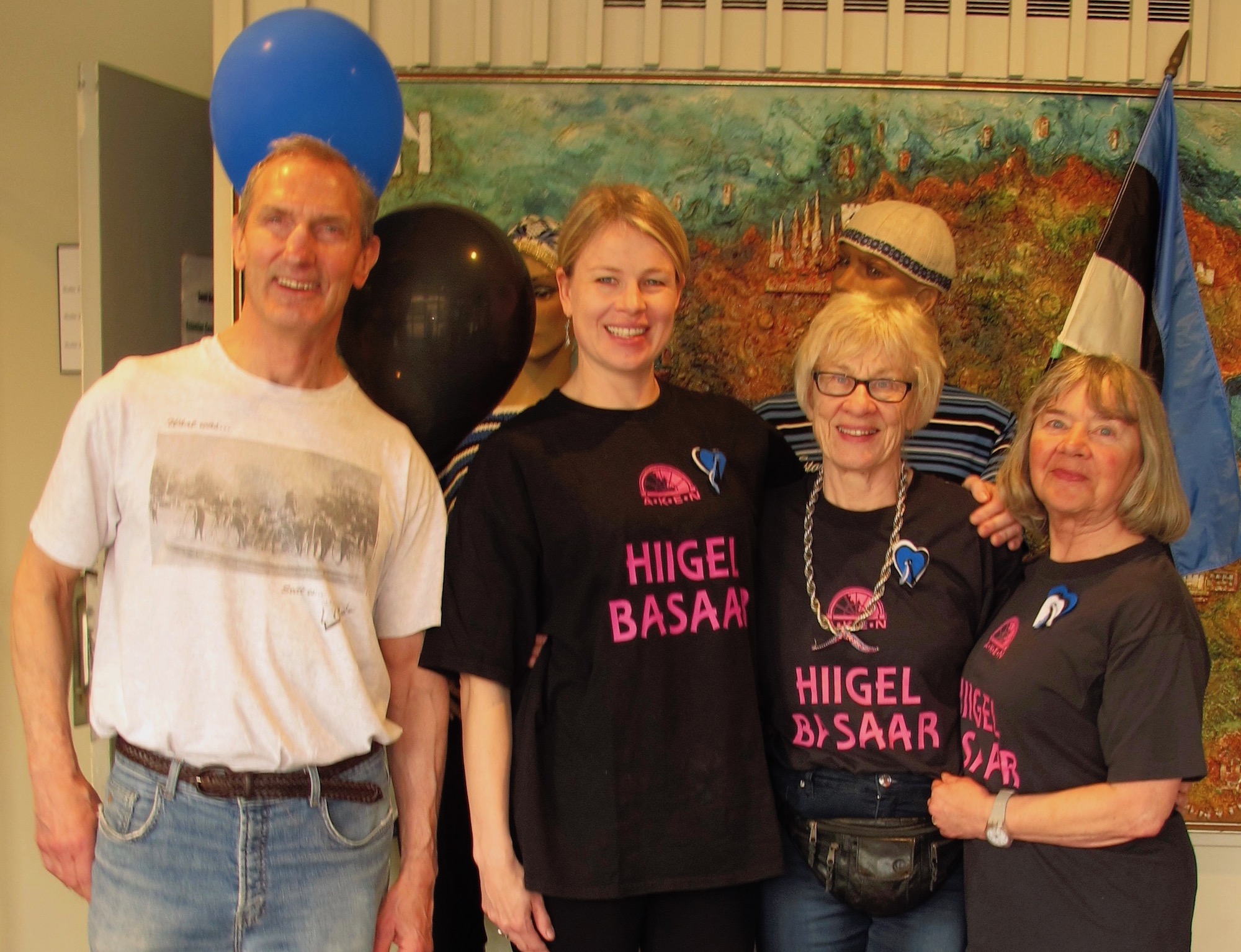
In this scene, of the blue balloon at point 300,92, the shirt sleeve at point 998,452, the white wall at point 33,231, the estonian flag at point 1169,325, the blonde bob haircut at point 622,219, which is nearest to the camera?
the blonde bob haircut at point 622,219

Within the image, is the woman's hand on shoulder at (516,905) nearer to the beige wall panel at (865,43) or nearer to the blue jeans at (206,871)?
the blue jeans at (206,871)

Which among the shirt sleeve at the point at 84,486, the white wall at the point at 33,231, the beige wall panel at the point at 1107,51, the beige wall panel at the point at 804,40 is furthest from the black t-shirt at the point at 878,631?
the white wall at the point at 33,231

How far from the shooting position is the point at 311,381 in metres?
1.53

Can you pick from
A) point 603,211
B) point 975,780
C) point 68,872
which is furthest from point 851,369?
point 68,872

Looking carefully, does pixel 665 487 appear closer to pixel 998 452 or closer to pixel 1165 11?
pixel 998 452

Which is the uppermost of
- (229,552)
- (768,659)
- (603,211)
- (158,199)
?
(158,199)

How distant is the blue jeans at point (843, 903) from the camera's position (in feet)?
5.31

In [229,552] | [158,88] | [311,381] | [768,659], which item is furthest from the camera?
[158,88]

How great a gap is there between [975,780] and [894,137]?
5.60ft

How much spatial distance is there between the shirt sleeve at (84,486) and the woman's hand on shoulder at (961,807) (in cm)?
129

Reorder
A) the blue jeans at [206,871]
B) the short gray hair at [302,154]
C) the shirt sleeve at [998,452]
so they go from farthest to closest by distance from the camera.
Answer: the shirt sleeve at [998,452], the short gray hair at [302,154], the blue jeans at [206,871]

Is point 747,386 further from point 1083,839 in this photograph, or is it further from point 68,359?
point 68,359

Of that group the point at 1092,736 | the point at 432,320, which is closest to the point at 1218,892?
the point at 1092,736

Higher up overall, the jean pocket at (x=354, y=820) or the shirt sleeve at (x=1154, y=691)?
the shirt sleeve at (x=1154, y=691)
